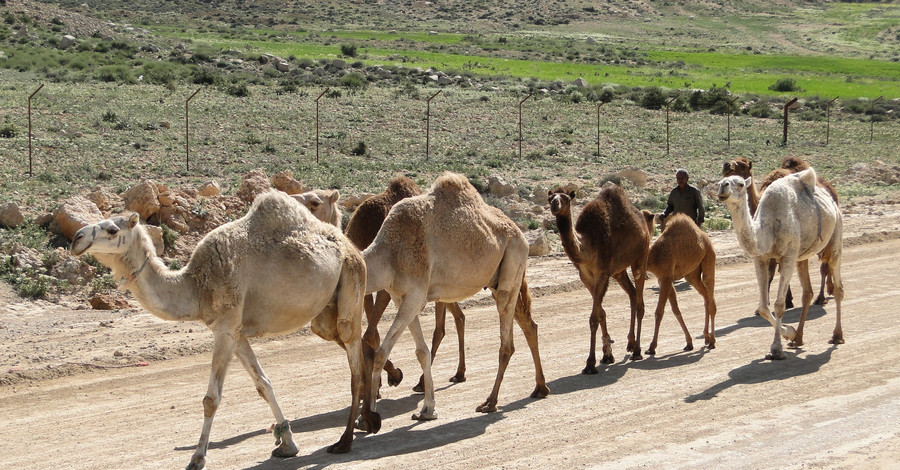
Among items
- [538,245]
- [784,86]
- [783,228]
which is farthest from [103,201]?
[784,86]

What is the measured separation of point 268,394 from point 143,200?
12017mm

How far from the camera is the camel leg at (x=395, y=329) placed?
10234 millimetres

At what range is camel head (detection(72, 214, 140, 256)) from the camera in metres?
8.20

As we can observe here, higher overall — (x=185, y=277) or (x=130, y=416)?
(x=185, y=277)

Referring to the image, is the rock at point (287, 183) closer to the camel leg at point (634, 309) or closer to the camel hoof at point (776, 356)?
the camel leg at point (634, 309)

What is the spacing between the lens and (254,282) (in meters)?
9.20

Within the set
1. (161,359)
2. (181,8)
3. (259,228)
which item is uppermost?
(181,8)

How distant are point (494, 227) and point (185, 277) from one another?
150 inches

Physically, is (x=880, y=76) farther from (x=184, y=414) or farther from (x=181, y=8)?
(x=184, y=414)

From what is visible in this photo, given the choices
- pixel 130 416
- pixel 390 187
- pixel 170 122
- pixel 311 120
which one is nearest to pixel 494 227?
pixel 390 187

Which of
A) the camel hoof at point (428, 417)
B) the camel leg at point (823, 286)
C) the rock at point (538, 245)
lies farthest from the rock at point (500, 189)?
the camel hoof at point (428, 417)

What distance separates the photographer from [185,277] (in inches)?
354

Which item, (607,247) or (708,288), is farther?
(708,288)

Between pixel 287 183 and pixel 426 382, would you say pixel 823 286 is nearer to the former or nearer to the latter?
pixel 426 382
